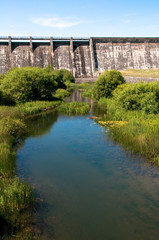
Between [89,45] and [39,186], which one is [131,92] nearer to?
[39,186]

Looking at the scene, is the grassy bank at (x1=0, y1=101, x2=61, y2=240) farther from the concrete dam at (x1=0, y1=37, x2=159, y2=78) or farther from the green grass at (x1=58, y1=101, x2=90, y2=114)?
the concrete dam at (x1=0, y1=37, x2=159, y2=78)

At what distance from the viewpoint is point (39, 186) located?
1248 cm

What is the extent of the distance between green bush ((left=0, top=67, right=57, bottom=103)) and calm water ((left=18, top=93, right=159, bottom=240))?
48.2 ft

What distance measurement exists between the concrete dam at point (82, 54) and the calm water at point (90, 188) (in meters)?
58.5

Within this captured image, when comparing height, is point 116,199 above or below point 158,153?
below

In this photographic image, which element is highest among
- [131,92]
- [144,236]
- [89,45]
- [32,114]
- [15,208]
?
[89,45]

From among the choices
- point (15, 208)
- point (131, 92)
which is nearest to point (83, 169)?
point (15, 208)

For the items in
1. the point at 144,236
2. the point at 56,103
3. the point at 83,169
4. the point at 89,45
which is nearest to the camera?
the point at 144,236

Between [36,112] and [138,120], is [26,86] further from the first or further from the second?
[138,120]

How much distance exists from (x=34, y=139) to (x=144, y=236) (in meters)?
13.2

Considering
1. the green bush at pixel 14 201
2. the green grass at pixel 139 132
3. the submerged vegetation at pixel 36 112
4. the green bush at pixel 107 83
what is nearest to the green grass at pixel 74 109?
the submerged vegetation at pixel 36 112

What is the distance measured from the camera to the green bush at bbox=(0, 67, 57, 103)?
3353cm

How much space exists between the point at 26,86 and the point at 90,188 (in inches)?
965

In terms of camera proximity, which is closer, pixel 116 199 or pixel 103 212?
pixel 103 212
